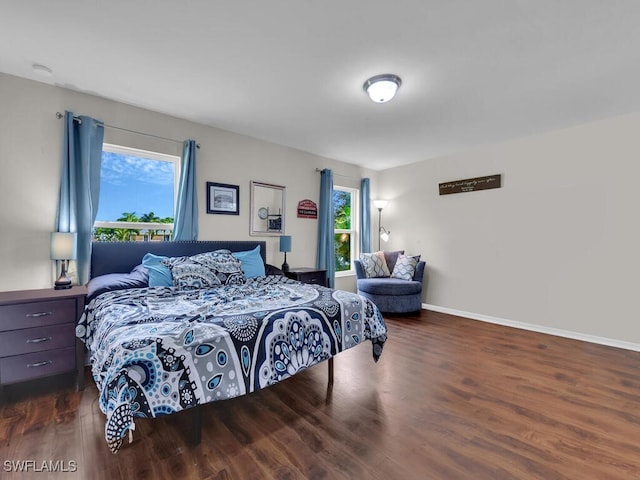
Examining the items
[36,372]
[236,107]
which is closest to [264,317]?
[36,372]

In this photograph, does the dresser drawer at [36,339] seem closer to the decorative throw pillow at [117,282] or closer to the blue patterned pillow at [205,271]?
the decorative throw pillow at [117,282]

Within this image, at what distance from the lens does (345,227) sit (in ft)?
17.7

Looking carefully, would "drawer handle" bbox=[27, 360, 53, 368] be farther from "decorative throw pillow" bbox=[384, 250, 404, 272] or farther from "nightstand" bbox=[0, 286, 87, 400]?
"decorative throw pillow" bbox=[384, 250, 404, 272]

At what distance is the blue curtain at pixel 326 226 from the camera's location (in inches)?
183

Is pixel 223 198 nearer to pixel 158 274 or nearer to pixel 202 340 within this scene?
pixel 158 274

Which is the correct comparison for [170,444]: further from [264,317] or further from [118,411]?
[264,317]

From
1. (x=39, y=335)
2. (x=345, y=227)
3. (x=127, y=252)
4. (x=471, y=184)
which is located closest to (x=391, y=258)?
(x=345, y=227)

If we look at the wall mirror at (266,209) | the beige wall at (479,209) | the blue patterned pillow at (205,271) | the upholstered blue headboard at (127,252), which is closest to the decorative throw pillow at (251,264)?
the blue patterned pillow at (205,271)

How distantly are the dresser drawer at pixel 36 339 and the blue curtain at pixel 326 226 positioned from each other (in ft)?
10.3

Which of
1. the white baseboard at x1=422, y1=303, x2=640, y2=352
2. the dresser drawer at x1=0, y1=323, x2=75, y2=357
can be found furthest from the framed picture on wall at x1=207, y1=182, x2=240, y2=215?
the white baseboard at x1=422, y1=303, x2=640, y2=352

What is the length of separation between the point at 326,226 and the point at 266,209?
1.07 metres

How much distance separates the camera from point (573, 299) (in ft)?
11.3

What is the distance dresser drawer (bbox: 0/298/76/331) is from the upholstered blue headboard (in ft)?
2.42

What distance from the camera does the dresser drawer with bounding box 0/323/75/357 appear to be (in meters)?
1.96
